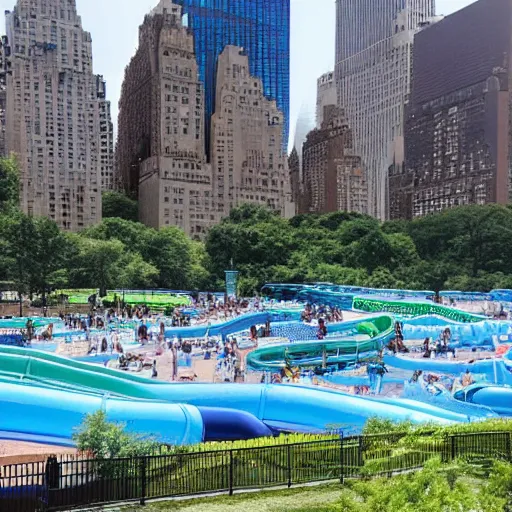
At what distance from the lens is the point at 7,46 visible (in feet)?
181

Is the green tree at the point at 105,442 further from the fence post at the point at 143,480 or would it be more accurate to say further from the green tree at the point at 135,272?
the green tree at the point at 135,272

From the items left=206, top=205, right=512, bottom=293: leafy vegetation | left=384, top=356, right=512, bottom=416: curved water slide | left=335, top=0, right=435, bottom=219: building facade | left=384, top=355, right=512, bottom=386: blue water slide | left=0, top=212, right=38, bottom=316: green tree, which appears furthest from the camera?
left=335, top=0, right=435, bottom=219: building facade

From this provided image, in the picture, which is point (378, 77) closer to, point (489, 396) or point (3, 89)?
point (3, 89)

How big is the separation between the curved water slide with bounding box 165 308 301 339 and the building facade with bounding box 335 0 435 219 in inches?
1905

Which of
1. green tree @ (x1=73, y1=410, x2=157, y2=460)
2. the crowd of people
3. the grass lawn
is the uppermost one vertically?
the crowd of people

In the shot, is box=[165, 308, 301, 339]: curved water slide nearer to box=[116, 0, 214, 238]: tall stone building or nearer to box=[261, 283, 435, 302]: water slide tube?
box=[261, 283, 435, 302]: water slide tube

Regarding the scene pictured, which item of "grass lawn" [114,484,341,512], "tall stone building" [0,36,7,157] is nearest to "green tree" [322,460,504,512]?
"grass lawn" [114,484,341,512]

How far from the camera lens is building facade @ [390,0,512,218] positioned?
58.9 meters

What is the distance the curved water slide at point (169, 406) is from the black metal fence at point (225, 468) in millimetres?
2654

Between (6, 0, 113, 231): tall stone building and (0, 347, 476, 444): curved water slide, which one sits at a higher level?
(6, 0, 113, 231): tall stone building

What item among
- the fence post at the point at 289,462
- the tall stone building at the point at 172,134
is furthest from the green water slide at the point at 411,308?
the tall stone building at the point at 172,134

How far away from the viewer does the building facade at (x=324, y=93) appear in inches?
3270

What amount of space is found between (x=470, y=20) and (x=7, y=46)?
3934 cm

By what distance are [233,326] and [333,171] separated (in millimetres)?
52509
